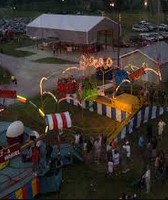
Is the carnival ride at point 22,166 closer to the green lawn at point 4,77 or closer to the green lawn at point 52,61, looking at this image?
the green lawn at point 4,77

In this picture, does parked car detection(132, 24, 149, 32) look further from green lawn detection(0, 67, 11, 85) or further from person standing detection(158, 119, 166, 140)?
person standing detection(158, 119, 166, 140)

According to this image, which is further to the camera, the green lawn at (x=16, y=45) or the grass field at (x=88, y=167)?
the green lawn at (x=16, y=45)

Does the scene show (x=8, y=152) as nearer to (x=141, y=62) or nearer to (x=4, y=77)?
(x=141, y=62)

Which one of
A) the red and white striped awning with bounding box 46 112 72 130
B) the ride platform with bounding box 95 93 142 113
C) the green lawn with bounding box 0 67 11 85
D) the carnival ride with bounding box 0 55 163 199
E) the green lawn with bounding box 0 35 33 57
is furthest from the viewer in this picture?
the green lawn with bounding box 0 35 33 57

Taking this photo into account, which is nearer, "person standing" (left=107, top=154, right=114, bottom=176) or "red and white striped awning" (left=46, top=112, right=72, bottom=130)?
"person standing" (left=107, top=154, right=114, bottom=176)

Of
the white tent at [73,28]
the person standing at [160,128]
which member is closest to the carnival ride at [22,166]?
the person standing at [160,128]

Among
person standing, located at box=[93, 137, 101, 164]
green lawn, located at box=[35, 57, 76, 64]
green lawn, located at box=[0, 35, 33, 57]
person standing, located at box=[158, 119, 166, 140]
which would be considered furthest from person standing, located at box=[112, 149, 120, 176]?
green lawn, located at box=[0, 35, 33, 57]

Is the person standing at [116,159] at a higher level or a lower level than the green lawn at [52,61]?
higher

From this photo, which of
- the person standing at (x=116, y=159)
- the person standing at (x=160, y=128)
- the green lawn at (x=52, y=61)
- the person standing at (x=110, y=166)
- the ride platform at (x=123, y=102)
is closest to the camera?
the person standing at (x=110, y=166)

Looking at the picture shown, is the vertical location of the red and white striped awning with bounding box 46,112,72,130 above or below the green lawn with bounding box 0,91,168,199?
above

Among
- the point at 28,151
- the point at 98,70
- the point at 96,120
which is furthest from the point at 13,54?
the point at 28,151

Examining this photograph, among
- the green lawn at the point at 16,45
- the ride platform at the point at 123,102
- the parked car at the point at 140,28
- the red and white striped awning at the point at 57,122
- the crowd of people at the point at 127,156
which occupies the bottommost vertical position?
the green lawn at the point at 16,45

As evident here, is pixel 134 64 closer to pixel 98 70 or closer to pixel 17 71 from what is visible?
pixel 98 70

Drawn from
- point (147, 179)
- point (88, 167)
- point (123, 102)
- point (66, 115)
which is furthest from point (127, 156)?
point (123, 102)
